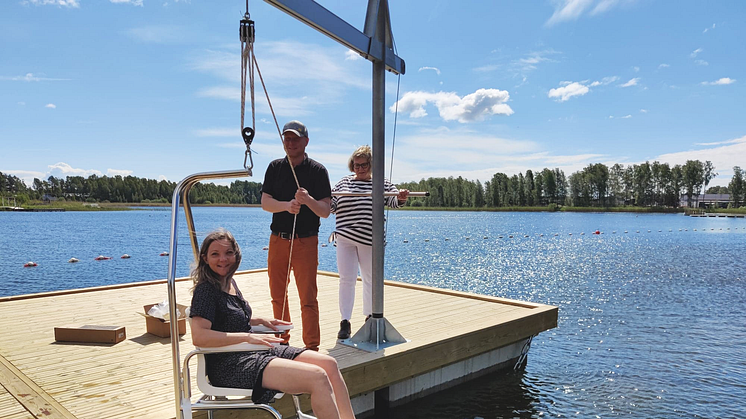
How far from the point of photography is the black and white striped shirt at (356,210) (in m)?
4.32

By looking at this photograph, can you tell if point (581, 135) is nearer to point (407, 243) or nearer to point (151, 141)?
Result: point (407, 243)

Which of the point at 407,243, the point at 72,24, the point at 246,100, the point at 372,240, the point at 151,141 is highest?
the point at 72,24

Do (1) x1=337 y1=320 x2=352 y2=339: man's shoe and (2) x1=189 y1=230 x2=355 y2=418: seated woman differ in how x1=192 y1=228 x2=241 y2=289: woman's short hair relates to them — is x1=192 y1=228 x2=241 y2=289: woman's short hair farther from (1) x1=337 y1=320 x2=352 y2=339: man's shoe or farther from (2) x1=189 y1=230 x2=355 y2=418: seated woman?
(1) x1=337 y1=320 x2=352 y2=339: man's shoe

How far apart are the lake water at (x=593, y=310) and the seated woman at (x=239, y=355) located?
19 cm

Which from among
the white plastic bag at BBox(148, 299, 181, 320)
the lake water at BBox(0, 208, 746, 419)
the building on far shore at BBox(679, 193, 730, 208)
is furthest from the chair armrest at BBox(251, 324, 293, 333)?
the building on far shore at BBox(679, 193, 730, 208)

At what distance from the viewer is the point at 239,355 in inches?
94.4

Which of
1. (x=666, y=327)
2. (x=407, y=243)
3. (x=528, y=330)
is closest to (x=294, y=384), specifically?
(x=528, y=330)

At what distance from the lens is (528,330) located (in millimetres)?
5484

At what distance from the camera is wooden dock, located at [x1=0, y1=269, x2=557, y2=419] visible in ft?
10.3

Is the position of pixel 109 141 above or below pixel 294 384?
above

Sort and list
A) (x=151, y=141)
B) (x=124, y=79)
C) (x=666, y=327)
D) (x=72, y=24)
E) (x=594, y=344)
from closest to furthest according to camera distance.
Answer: (x=594, y=344) < (x=666, y=327) < (x=72, y=24) < (x=124, y=79) < (x=151, y=141)

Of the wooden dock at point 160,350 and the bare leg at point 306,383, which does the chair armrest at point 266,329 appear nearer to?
the bare leg at point 306,383

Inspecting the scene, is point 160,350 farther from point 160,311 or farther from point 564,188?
point 564,188

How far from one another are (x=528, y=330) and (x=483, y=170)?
8590 centimetres
